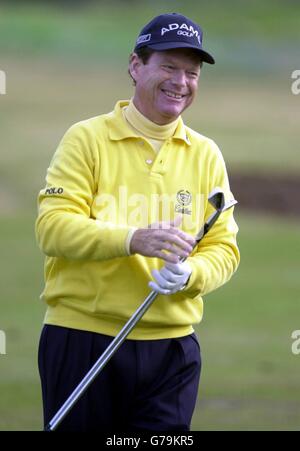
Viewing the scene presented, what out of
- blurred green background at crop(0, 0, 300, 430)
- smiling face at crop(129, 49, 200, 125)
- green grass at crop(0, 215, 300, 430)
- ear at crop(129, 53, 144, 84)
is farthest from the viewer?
blurred green background at crop(0, 0, 300, 430)

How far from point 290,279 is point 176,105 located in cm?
967

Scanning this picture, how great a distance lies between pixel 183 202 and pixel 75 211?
1.35ft

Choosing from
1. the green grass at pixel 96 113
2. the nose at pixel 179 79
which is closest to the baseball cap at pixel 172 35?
the nose at pixel 179 79

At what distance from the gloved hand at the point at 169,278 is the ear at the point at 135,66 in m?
0.81

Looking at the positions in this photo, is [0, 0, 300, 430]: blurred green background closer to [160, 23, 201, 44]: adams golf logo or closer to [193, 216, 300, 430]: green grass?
[193, 216, 300, 430]: green grass

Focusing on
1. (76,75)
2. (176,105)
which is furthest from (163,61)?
(76,75)

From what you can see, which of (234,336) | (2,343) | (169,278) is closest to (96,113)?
(234,336)

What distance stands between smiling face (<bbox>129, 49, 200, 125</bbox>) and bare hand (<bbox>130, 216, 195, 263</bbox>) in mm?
539

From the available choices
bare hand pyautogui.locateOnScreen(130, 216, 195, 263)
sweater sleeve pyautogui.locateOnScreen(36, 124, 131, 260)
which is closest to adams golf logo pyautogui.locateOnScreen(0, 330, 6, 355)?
sweater sleeve pyautogui.locateOnScreen(36, 124, 131, 260)

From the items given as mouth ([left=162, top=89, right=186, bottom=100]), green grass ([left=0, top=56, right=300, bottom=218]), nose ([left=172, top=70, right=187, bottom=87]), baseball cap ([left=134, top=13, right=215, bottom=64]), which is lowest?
mouth ([left=162, top=89, right=186, bottom=100])

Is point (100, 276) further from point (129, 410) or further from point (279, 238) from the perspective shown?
point (279, 238)

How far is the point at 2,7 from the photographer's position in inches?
1332

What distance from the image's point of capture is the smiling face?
5.26 meters
